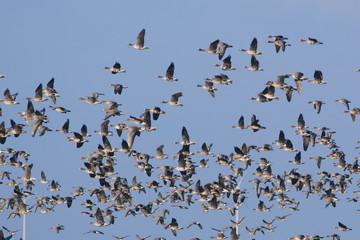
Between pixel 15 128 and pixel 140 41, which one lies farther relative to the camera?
pixel 15 128

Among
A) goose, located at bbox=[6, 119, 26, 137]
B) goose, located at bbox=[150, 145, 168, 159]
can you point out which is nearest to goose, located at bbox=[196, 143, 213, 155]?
goose, located at bbox=[150, 145, 168, 159]

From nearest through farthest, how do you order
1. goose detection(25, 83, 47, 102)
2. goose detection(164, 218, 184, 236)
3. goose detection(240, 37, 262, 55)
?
goose detection(25, 83, 47, 102)
goose detection(240, 37, 262, 55)
goose detection(164, 218, 184, 236)

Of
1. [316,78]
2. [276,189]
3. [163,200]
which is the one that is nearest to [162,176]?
[163,200]

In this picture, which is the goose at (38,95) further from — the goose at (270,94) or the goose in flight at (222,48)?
the goose at (270,94)

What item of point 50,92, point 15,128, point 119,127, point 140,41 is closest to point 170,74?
point 140,41

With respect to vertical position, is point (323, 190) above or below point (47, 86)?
below

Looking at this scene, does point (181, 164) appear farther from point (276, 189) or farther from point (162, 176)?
point (276, 189)

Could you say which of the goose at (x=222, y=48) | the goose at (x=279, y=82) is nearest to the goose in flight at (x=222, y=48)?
the goose at (x=222, y=48)

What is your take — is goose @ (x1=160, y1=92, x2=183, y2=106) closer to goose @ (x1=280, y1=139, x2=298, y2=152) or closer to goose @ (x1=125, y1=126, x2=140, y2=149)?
goose @ (x1=125, y1=126, x2=140, y2=149)

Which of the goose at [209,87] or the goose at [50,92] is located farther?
the goose at [209,87]

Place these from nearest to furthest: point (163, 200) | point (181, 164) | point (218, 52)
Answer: point (218, 52) < point (181, 164) < point (163, 200)

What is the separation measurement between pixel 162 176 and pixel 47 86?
10586 mm

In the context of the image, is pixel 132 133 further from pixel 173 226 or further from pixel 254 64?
pixel 173 226

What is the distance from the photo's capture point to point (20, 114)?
5850cm
